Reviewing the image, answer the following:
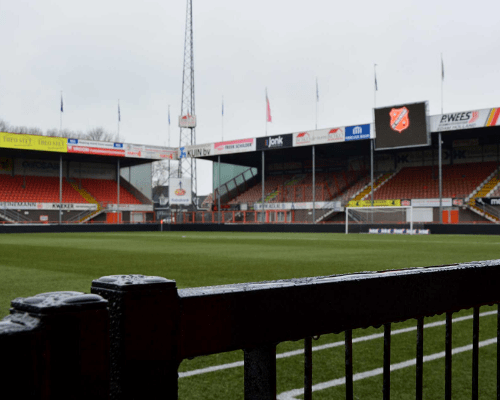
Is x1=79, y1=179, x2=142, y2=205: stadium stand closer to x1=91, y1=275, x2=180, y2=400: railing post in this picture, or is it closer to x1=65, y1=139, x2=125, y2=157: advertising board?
x1=65, y1=139, x2=125, y2=157: advertising board

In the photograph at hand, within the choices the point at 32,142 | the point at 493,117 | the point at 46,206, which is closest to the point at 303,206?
the point at 493,117

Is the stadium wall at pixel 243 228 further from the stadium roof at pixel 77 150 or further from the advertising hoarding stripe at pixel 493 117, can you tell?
the stadium roof at pixel 77 150

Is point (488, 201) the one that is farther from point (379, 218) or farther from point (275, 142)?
point (275, 142)

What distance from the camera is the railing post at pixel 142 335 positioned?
3.53 ft

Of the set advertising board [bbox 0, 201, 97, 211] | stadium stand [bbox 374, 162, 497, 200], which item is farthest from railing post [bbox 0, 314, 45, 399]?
advertising board [bbox 0, 201, 97, 211]

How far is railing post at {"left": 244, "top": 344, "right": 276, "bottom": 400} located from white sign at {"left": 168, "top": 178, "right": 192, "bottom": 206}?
4378 cm

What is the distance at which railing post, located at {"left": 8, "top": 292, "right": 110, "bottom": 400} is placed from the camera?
3.01 feet

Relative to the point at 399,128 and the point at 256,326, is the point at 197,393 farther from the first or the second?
the point at 399,128

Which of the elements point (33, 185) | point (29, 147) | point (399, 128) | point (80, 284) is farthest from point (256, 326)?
point (33, 185)

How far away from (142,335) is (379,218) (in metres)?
38.8

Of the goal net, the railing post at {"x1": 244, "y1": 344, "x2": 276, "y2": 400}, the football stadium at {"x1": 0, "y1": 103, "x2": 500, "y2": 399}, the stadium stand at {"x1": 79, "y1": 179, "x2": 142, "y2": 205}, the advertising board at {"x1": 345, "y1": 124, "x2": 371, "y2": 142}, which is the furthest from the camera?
the stadium stand at {"x1": 79, "y1": 179, "x2": 142, "y2": 205}

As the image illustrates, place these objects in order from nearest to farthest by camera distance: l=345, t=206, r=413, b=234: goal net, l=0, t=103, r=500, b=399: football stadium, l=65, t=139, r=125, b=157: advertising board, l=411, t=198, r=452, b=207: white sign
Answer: l=0, t=103, r=500, b=399: football stadium < l=345, t=206, r=413, b=234: goal net < l=411, t=198, r=452, b=207: white sign < l=65, t=139, r=125, b=157: advertising board

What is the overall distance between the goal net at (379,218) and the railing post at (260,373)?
1330 inches

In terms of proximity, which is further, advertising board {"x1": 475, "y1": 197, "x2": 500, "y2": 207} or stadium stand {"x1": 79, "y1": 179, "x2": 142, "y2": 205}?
stadium stand {"x1": 79, "y1": 179, "x2": 142, "y2": 205}
